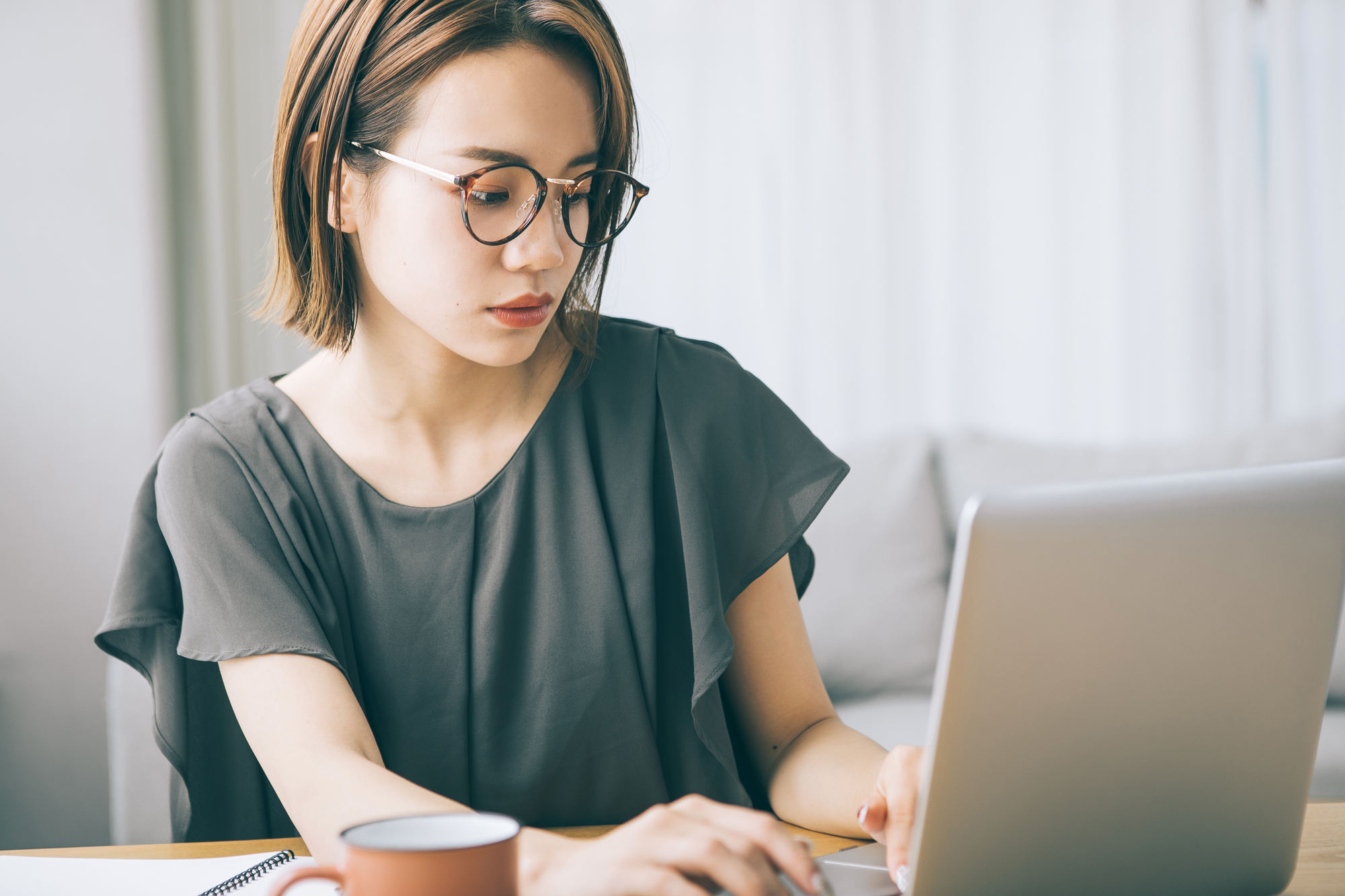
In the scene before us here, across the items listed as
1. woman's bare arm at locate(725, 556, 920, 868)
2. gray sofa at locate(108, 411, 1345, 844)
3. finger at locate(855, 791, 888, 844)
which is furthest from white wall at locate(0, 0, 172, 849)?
finger at locate(855, 791, 888, 844)

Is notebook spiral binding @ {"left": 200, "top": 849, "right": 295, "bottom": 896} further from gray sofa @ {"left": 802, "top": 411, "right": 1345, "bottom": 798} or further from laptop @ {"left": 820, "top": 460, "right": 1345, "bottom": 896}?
gray sofa @ {"left": 802, "top": 411, "right": 1345, "bottom": 798}

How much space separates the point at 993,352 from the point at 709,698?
207 cm

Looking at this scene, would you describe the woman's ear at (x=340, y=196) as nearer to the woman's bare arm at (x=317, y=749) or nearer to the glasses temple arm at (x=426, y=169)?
the glasses temple arm at (x=426, y=169)

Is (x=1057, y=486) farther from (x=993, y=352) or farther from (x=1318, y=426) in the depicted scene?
(x=993, y=352)

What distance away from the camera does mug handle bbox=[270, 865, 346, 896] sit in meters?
0.43

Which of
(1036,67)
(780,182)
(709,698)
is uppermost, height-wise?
(1036,67)

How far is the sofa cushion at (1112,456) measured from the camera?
6.61 ft

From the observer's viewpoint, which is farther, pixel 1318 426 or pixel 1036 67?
pixel 1036 67

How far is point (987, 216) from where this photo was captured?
2811 mm

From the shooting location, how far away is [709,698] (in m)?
1.00

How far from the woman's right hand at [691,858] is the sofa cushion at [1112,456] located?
1508 mm

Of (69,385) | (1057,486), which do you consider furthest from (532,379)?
(69,385)

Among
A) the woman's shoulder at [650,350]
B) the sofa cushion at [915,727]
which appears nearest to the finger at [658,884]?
the woman's shoulder at [650,350]

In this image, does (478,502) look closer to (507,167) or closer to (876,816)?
(507,167)
